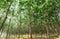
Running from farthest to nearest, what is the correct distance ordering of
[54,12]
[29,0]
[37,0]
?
1. [54,12]
2. [37,0]
3. [29,0]

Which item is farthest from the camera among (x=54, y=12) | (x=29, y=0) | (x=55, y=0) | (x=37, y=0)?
(x=54, y=12)

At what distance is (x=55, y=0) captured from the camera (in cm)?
2295

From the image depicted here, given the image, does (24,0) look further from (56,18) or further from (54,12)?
(56,18)

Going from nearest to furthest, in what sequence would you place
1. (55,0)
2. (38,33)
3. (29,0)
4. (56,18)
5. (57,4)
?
(29,0)
(55,0)
(57,4)
(56,18)
(38,33)

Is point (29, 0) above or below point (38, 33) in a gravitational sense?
above

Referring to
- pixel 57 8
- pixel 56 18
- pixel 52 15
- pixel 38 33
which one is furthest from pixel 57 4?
pixel 38 33

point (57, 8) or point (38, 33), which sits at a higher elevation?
point (57, 8)

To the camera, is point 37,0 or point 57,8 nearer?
point 37,0

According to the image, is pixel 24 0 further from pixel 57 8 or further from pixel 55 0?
pixel 57 8

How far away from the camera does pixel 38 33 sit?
54.6 m

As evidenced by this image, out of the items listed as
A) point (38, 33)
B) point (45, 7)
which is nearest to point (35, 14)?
point (45, 7)

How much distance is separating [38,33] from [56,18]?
2491cm

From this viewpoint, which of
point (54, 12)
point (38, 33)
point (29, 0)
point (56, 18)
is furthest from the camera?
point (38, 33)

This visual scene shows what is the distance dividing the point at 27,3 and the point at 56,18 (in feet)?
39.4
